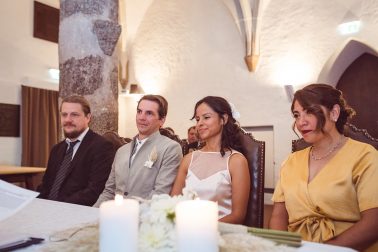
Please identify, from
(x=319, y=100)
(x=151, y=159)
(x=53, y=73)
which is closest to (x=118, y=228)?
(x=319, y=100)

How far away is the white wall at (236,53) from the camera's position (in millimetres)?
7055

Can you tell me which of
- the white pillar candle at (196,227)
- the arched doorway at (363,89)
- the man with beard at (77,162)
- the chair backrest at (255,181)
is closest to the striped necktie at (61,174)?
the man with beard at (77,162)

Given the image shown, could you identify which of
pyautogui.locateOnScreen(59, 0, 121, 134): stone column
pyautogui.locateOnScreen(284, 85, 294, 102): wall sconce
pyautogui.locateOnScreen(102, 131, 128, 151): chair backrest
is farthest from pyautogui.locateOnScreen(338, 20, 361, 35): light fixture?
pyautogui.locateOnScreen(102, 131, 128, 151): chair backrest

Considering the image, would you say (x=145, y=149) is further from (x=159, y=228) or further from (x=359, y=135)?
(x=159, y=228)

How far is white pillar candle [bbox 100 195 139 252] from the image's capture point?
960mm

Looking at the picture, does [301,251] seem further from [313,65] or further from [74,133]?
[313,65]

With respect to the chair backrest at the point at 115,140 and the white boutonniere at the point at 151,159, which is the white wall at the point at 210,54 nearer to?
the chair backrest at the point at 115,140

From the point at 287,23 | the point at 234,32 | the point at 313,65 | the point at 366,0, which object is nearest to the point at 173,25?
the point at 234,32

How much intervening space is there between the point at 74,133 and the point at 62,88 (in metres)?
0.99

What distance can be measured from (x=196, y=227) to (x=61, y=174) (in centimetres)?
240

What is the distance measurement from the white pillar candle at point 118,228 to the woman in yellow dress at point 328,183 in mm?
1243

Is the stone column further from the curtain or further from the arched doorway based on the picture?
the curtain

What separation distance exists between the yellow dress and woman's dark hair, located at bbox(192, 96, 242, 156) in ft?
2.16

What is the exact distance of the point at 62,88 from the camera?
4.07 metres
